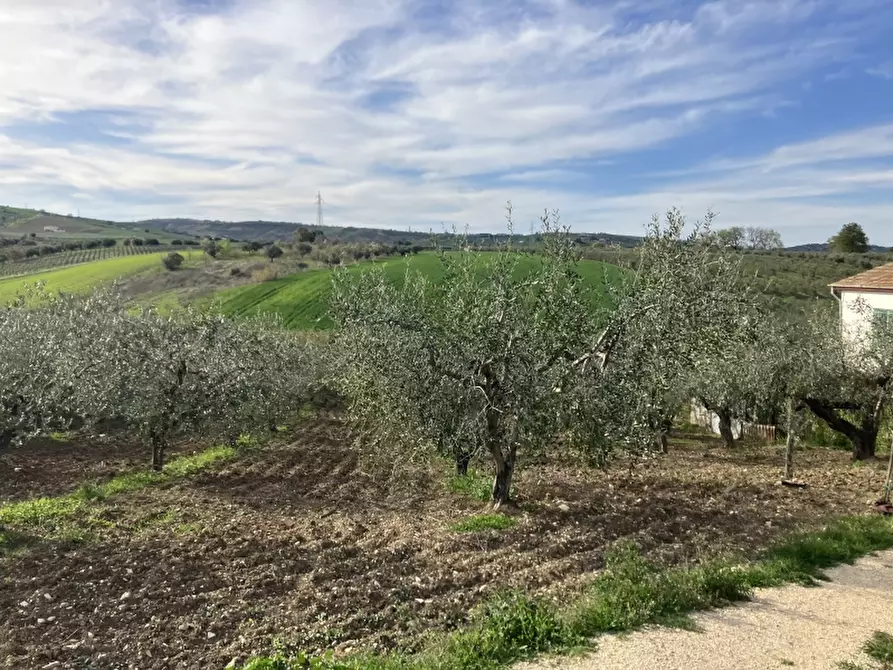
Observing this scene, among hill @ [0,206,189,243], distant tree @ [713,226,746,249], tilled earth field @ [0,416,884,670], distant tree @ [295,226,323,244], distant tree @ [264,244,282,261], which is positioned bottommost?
tilled earth field @ [0,416,884,670]

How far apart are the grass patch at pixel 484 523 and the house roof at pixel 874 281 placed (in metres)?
22.3

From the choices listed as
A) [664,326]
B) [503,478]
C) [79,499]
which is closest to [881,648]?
[664,326]

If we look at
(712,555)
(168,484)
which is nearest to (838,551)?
(712,555)

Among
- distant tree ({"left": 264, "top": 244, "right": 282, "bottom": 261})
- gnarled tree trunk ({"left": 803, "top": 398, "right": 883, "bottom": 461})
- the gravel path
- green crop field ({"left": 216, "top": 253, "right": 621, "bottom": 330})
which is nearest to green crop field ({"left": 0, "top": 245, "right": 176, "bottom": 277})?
distant tree ({"left": 264, "top": 244, "right": 282, "bottom": 261})

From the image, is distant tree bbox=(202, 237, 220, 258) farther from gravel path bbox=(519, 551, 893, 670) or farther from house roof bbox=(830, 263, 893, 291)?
gravel path bbox=(519, 551, 893, 670)

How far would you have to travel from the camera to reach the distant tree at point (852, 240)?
65.4 m

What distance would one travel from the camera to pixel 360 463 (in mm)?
17094

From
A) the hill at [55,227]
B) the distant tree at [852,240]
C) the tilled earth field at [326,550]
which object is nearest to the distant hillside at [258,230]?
the hill at [55,227]

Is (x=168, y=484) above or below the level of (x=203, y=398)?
below

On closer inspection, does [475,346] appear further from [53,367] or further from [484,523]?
[53,367]

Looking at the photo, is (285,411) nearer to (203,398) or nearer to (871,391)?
(203,398)

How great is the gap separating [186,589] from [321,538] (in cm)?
257

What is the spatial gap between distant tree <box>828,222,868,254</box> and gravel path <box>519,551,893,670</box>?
2707 inches

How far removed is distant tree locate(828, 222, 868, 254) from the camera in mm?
65375
